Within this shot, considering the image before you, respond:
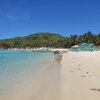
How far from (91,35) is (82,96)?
11218 centimetres

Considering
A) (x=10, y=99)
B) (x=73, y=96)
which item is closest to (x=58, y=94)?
(x=73, y=96)

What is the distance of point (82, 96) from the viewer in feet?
23.5

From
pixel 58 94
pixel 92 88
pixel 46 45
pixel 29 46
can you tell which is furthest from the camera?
pixel 29 46

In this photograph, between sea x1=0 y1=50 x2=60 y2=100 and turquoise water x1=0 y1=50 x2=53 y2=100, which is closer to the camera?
sea x1=0 y1=50 x2=60 y2=100

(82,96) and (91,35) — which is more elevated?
(91,35)

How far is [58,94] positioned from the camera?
7695 mm

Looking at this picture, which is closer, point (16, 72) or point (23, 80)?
point (23, 80)

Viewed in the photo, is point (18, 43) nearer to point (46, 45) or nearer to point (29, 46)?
point (29, 46)

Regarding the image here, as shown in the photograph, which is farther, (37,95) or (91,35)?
(91,35)

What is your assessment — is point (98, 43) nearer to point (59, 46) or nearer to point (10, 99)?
point (59, 46)

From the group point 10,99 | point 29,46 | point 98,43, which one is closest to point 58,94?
point 10,99

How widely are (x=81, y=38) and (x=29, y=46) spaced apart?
69.4 metres

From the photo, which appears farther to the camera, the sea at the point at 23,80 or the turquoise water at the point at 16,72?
the turquoise water at the point at 16,72

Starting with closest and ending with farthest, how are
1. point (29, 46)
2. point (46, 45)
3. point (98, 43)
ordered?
1. point (98, 43)
2. point (46, 45)
3. point (29, 46)
